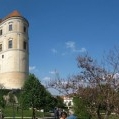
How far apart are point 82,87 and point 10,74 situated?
53.3 m

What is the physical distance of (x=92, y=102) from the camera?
21625 mm

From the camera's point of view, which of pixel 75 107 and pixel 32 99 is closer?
pixel 75 107

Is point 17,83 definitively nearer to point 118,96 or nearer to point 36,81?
point 36,81

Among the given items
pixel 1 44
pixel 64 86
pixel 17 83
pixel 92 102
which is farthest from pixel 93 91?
pixel 1 44

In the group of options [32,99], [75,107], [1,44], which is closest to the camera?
[75,107]

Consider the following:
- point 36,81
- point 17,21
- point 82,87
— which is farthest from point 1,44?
point 82,87

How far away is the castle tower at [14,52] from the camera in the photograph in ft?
242

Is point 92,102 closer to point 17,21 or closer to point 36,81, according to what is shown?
point 36,81

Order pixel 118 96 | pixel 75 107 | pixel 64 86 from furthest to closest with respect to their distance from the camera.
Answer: pixel 75 107 < pixel 64 86 < pixel 118 96

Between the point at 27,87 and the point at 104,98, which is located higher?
the point at 27,87

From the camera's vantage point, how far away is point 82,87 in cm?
2192

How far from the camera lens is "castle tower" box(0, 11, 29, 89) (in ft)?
242

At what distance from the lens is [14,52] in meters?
75.2

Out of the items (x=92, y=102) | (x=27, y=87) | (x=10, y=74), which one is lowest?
(x=92, y=102)
